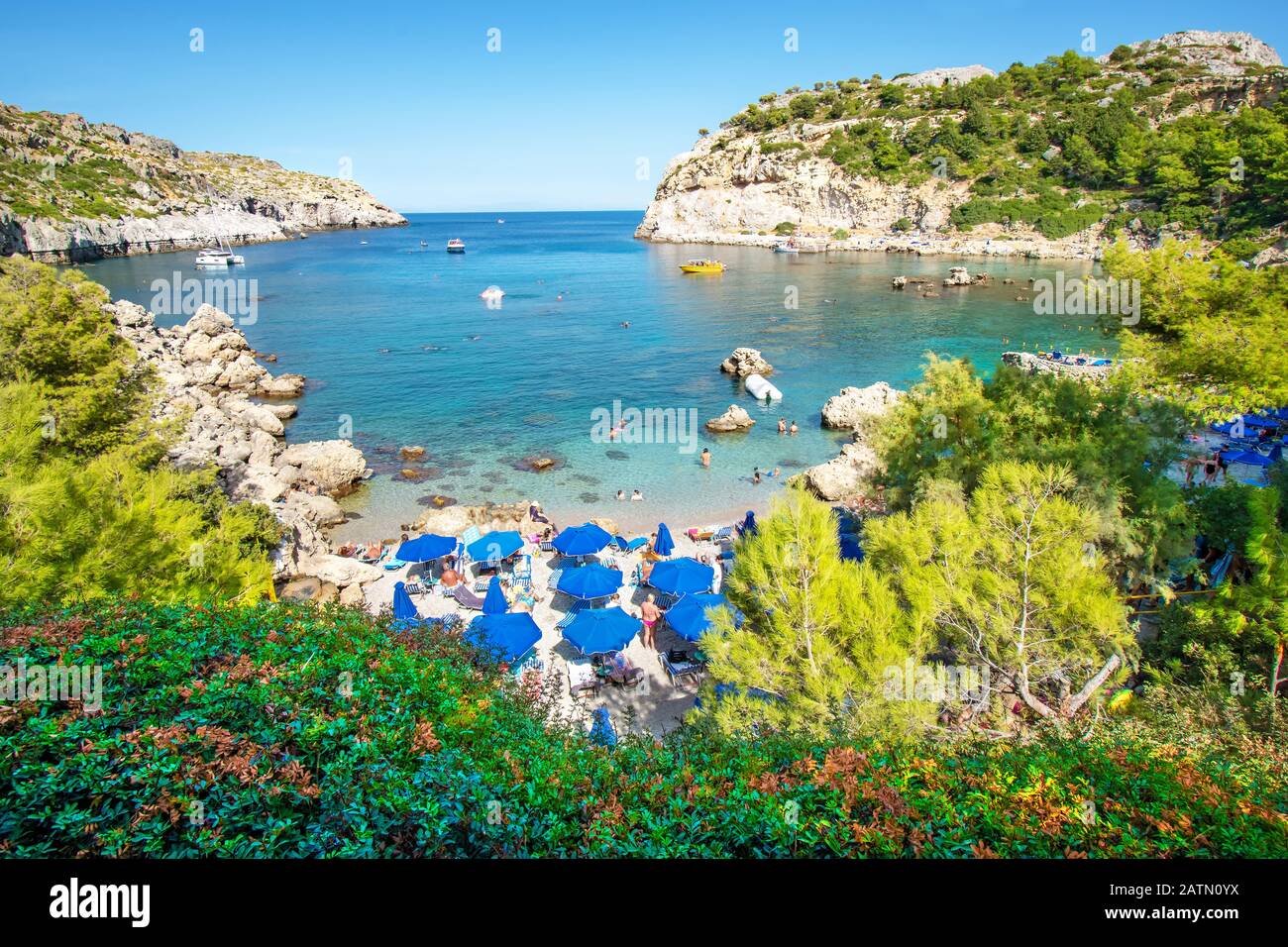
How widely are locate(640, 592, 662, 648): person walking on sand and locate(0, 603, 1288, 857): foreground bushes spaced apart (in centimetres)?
981

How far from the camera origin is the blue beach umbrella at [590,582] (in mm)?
17734

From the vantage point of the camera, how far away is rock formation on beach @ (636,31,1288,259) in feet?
330

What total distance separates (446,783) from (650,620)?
12.5 meters

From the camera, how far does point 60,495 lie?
10594 millimetres

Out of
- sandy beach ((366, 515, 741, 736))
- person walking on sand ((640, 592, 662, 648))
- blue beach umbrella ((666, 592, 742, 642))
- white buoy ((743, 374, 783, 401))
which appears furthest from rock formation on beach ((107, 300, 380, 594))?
white buoy ((743, 374, 783, 401))

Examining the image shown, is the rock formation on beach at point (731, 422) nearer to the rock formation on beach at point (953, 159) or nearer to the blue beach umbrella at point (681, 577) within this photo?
the blue beach umbrella at point (681, 577)

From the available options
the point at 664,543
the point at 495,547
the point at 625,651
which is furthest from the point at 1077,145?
the point at 625,651

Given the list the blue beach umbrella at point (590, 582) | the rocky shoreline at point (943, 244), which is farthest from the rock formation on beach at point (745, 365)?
the rocky shoreline at point (943, 244)

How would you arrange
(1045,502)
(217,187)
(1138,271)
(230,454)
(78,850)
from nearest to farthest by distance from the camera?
(78,850) < (1045,502) < (1138,271) < (230,454) < (217,187)

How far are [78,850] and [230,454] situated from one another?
2535cm

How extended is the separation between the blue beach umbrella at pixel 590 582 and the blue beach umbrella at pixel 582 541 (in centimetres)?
183

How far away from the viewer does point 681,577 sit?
59.7ft
